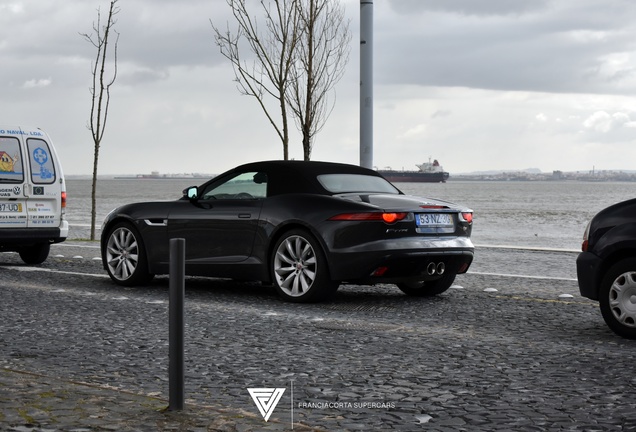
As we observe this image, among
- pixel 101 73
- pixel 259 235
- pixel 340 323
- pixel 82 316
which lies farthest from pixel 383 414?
pixel 101 73

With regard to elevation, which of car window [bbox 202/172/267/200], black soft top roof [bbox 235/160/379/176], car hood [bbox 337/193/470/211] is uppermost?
black soft top roof [bbox 235/160/379/176]

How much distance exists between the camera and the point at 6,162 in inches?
545

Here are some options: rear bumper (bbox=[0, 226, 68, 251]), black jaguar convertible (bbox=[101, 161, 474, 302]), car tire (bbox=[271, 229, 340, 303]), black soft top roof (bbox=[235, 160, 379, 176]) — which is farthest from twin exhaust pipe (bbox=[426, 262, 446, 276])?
rear bumper (bbox=[0, 226, 68, 251])

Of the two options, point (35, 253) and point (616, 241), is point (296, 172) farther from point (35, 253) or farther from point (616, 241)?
point (35, 253)

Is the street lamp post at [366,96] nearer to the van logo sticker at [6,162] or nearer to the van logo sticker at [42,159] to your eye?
the van logo sticker at [42,159]

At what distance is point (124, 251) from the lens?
11.5m

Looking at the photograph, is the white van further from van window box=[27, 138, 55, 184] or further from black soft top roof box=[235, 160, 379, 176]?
black soft top roof box=[235, 160, 379, 176]

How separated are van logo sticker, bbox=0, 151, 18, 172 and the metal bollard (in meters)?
9.49

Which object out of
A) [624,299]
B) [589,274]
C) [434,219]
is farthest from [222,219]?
[624,299]

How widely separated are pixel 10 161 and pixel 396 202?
6370 mm

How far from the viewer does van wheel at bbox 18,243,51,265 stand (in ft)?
48.9

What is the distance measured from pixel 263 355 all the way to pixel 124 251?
500 cm

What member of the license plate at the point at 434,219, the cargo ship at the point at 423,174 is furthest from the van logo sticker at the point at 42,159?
the cargo ship at the point at 423,174

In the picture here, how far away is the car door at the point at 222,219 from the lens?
1044 centimetres
